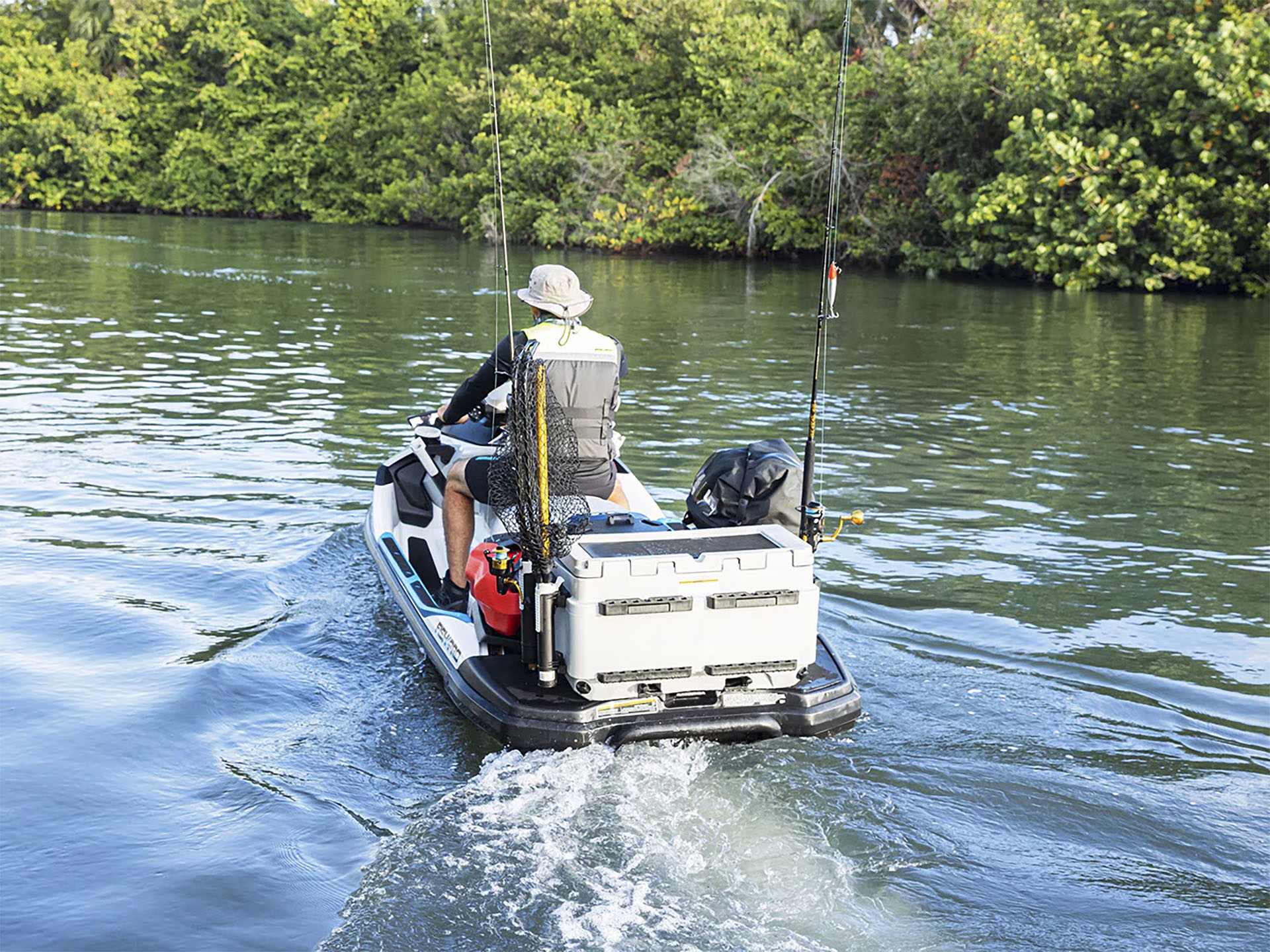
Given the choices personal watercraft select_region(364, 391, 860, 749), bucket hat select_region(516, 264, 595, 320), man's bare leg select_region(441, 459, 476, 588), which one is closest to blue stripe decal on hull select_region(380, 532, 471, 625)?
man's bare leg select_region(441, 459, 476, 588)

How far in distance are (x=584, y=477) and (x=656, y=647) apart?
1.40m

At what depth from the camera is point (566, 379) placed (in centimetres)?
587

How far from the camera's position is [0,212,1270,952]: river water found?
4.30 meters

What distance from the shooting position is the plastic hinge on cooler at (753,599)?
16.2ft

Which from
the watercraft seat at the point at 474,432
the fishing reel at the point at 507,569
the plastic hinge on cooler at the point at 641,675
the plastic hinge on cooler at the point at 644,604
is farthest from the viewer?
the watercraft seat at the point at 474,432

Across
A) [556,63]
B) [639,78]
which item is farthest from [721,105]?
[556,63]

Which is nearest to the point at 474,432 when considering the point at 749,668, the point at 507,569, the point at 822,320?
the point at 507,569

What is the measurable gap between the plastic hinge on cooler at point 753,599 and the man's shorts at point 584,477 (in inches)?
52.8

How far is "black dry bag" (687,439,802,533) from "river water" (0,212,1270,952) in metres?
0.92

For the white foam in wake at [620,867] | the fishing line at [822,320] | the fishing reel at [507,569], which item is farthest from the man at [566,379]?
the white foam in wake at [620,867]

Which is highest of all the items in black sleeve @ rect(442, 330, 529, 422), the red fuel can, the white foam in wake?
black sleeve @ rect(442, 330, 529, 422)

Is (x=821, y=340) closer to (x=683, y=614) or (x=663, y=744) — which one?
(x=683, y=614)

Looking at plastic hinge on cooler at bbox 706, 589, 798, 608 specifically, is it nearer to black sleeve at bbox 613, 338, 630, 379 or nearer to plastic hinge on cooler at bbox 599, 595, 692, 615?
plastic hinge on cooler at bbox 599, 595, 692, 615

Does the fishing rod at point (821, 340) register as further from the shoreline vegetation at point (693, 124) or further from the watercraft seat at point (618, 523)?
the shoreline vegetation at point (693, 124)
